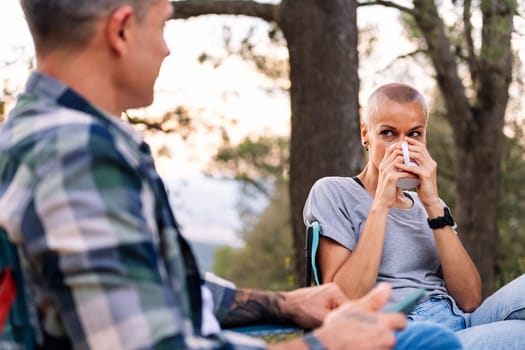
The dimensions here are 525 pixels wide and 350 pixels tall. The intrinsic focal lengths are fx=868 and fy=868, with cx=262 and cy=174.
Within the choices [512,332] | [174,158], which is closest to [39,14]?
[512,332]

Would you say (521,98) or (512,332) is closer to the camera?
(512,332)

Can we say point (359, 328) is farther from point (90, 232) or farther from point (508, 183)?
point (508, 183)

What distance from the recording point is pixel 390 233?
10.8ft

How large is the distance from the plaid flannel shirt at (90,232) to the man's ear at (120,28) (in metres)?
0.16

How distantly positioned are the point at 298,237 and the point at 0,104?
265cm

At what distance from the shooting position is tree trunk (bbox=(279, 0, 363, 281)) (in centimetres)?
688

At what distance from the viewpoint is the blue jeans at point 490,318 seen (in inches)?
110

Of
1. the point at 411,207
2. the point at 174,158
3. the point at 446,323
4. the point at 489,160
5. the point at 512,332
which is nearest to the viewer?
the point at 512,332

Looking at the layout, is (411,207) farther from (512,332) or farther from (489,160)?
(489,160)

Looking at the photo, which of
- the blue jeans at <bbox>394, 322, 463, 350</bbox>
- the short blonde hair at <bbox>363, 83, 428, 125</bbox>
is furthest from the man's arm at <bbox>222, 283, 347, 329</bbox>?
the short blonde hair at <bbox>363, 83, 428, 125</bbox>

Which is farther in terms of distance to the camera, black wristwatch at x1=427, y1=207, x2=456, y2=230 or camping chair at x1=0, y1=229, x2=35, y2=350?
black wristwatch at x1=427, y1=207, x2=456, y2=230

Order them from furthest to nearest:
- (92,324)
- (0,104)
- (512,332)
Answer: (0,104) → (512,332) → (92,324)

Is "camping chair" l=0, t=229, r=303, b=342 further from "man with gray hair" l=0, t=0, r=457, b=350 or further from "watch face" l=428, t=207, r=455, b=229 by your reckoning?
"watch face" l=428, t=207, r=455, b=229

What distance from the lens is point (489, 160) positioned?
37.4 ft
